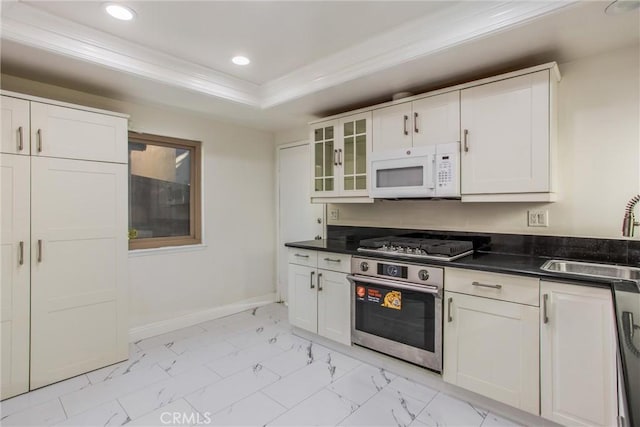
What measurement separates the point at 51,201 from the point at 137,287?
1.15 m

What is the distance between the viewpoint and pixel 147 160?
326 cm

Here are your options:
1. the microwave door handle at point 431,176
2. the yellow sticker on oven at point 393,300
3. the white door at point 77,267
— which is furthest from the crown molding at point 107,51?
the yellow sticker on oven at point 393,300

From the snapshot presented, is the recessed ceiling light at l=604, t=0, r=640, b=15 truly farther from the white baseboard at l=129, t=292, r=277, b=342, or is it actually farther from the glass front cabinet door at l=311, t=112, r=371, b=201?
the white baseboard at l=129, t=292, r=277, b=342

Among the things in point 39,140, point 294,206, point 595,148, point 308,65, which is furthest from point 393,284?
point 39,140

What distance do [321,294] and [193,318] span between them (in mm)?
1564

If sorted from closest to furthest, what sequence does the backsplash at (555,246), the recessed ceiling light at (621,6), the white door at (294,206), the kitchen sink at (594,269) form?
the recessed ceiling light at (621,6) < the kitchen sink at (594,269) < the backsplash at (555,246) < the white door at (294,206)

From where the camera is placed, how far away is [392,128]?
2654 mm

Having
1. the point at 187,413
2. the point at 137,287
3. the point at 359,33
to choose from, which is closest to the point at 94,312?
the point at 137,287

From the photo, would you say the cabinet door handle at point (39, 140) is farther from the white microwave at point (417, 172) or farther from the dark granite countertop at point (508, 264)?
the white microwave at point (417, 172)

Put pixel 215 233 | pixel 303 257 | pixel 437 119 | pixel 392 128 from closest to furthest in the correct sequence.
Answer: pixel 437 119
pixel 392 128
pixel 303 257
pixel 215 233

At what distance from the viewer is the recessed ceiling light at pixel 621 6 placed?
1.54 meters

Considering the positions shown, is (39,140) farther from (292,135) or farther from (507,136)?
(507,136)

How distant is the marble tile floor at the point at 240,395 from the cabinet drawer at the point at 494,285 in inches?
28.5

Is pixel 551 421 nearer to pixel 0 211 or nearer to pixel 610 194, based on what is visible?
pixel 610 194
